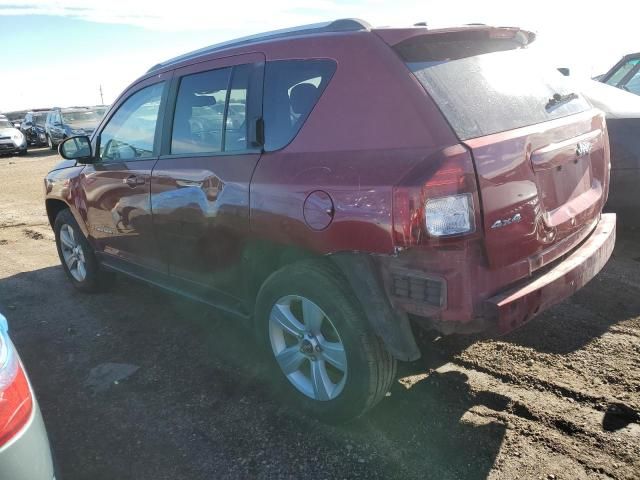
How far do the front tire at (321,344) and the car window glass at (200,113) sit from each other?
3.37 ft

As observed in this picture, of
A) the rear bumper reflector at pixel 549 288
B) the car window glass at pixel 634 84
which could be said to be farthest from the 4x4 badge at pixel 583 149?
the car window glass at pixel 634 84

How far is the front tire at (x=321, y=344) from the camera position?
2521 mm

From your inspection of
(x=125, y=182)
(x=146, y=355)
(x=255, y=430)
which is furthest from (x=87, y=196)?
(x=255, y=430)

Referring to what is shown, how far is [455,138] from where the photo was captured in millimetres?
2199

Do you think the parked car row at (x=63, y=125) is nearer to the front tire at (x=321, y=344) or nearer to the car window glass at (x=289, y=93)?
the car window glass at (x=289, y=93)

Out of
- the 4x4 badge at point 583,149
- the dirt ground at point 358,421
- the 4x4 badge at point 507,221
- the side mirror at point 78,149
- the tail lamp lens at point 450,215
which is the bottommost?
the dirt ground at point 358,421

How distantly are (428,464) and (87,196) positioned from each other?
350cm

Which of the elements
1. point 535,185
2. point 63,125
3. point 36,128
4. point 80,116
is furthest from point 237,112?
point 36,128

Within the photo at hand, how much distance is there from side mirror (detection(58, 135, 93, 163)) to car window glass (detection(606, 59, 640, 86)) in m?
7.02

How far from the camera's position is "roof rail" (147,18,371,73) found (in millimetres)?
2589

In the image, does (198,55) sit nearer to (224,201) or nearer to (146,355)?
(224,201)

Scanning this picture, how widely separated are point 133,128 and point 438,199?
276 cm

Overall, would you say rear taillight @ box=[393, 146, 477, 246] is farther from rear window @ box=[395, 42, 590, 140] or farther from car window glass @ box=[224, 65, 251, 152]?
car window glass @ box=[224, 65, 251, 152]

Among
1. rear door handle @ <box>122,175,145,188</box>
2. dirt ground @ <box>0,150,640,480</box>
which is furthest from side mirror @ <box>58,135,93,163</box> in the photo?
dirt ground @ <box>0,150,640,480</box>
